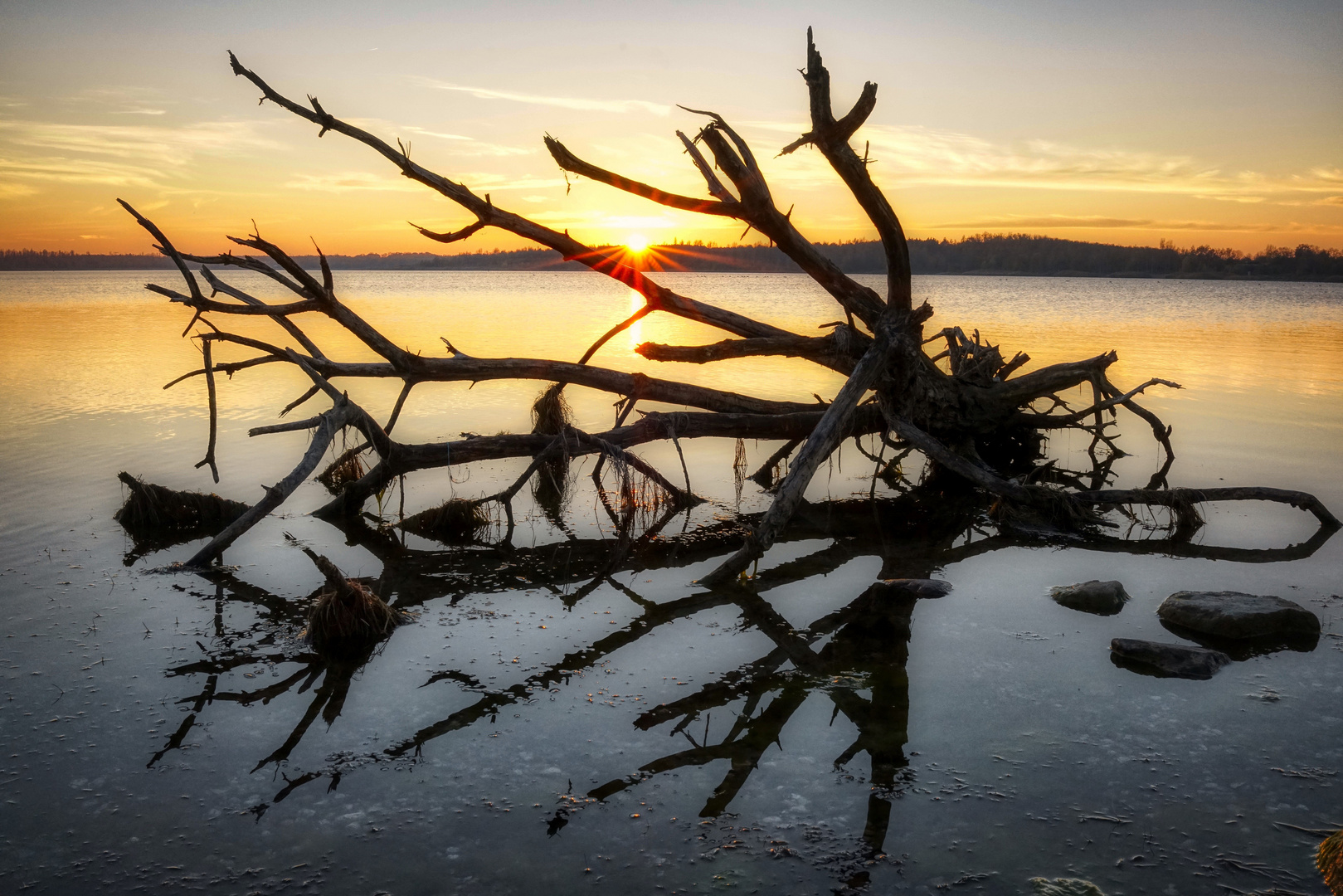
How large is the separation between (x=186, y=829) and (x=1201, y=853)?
15.3ft

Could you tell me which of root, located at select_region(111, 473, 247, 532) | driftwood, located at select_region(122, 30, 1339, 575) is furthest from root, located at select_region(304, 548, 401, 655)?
root, located at select_region(111, 473, 247, 532)

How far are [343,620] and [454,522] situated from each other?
3.13 meters

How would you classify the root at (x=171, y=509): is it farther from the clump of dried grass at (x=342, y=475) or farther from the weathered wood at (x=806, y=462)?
the weathered wood at (x=806, y=462)

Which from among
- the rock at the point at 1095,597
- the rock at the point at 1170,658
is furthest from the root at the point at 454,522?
the rock at the point at 1170,658

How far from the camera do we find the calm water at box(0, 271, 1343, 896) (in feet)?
13.4

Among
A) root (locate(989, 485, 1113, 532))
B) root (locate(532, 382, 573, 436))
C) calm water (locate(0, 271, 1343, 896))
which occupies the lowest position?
calm water (locate(0, 271, 1343, 896))

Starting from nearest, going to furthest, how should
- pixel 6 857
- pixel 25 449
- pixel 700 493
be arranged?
pixel 6 857, pixel 700 493, pixel 25 449

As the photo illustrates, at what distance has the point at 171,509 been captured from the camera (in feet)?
30.9

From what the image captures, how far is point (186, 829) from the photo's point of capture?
4262mm

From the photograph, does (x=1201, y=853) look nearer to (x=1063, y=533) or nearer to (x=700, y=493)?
(x=1063, y=533)

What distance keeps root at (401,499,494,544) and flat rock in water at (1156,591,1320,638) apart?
640cm

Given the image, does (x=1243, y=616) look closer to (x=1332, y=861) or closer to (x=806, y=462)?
(x=1332, y=861)

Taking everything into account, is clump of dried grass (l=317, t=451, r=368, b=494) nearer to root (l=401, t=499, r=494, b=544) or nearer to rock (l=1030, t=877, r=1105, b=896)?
root (l=401, t=499, r=494, b=544)

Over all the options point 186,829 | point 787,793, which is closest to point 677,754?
point 787,793
